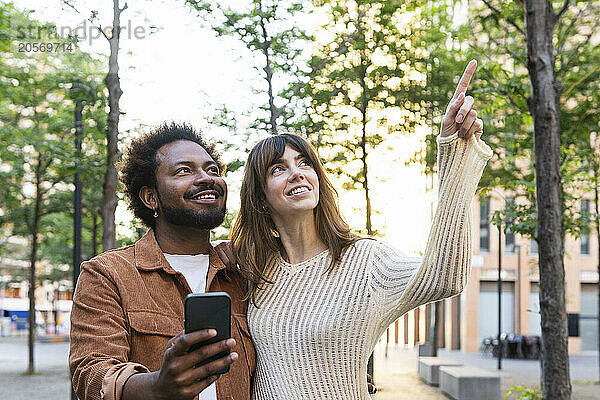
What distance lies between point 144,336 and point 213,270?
46cm

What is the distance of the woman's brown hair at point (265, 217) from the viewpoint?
10.8ft

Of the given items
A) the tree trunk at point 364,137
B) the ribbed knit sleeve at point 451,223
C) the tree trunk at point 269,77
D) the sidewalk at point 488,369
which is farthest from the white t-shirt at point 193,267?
the sidewalk at point 488,369

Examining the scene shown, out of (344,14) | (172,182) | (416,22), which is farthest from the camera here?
(416,22)

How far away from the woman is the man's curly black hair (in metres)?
0.34

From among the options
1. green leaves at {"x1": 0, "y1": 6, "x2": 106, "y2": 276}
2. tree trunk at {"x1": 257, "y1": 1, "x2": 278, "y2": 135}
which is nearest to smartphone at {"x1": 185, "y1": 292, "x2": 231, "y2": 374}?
tree trunk at {"x1": 257, "y1": 1, "x2": 278, "y2": 135}

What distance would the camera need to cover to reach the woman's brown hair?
3.28 meters

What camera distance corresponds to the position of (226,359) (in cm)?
194

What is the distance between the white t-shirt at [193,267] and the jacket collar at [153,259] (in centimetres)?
3

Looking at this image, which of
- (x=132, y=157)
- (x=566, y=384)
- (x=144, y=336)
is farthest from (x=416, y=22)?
(x=144, y=336)

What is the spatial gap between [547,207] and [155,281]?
17.4ft

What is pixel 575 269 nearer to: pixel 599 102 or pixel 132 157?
pixel 599 102

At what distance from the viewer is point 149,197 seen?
3246 mm

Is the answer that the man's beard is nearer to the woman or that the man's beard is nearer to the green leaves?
the woman

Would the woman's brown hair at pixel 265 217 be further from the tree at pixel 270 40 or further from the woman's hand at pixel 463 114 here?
the tree at pixel 270 40
